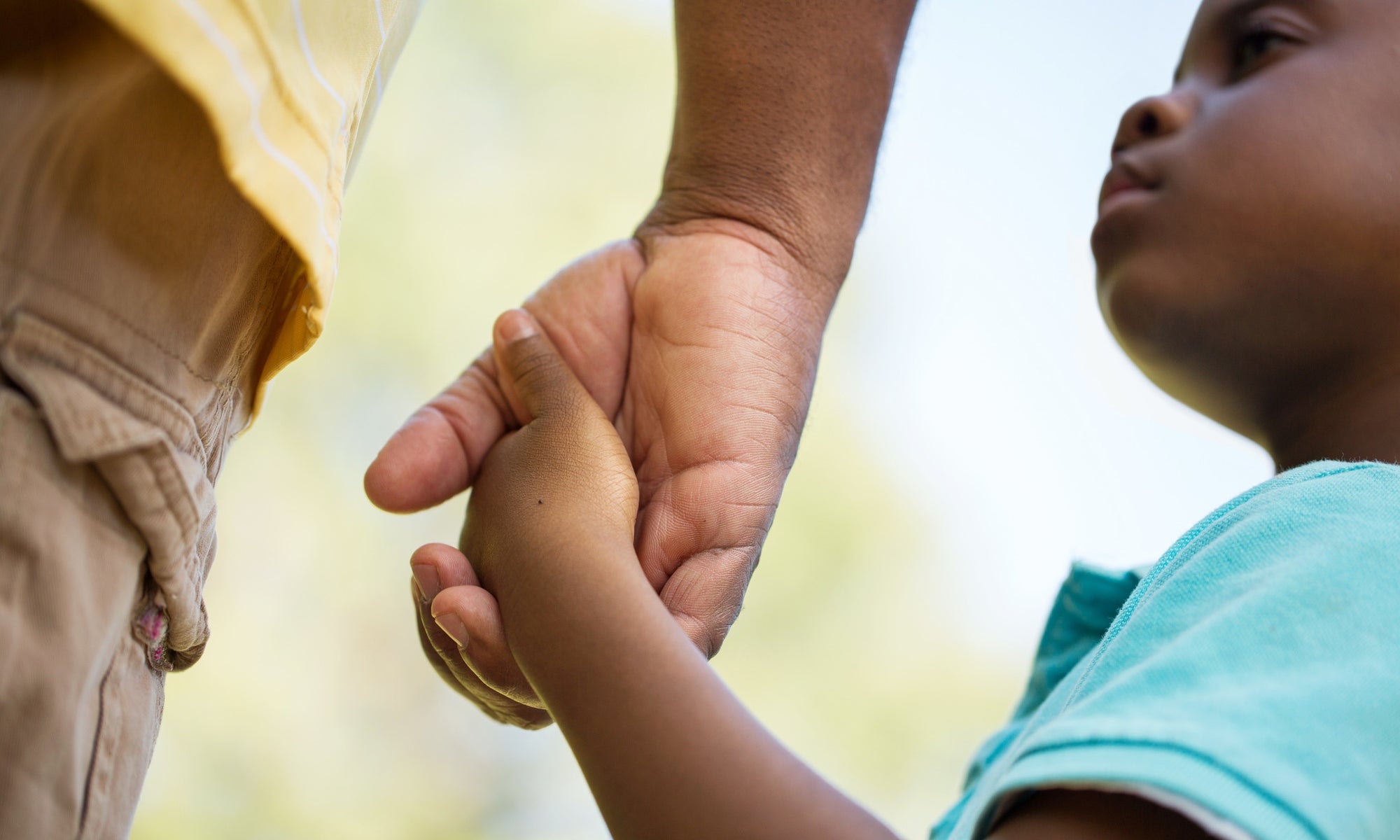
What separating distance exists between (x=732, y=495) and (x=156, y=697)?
13.8 inches

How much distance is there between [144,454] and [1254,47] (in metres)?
0.78

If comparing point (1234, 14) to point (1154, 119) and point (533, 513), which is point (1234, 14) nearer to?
point (1154, 119)

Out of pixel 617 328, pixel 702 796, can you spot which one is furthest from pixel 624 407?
pixel 702 796

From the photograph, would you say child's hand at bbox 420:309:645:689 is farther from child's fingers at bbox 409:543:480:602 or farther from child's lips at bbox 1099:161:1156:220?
child's lips at bbox 1099:161:1156:220

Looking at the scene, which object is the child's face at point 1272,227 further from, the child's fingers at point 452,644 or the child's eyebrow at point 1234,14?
the child's fingers at point 452,644

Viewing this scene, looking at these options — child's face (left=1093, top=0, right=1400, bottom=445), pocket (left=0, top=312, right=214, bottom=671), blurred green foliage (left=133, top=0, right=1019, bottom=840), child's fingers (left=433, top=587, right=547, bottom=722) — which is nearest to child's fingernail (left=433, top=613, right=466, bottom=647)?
child's fingers (left=433, top=587, right=547, bottom=722)

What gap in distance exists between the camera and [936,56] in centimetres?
193

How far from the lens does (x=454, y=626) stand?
60 centimetres

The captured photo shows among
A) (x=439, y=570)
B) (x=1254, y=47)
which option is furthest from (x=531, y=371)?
(x=1254, y=47)

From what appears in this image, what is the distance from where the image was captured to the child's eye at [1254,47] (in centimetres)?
75

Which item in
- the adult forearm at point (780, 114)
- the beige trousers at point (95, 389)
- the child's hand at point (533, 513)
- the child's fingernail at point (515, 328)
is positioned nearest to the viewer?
Result: the beige trousers at point (95, 389)

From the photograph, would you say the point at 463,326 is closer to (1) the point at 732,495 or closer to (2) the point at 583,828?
(2) the point at 583,828

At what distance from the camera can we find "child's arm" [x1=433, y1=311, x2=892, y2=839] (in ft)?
1.55

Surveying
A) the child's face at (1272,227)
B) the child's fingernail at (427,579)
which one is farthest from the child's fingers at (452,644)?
the child's face at (1272,227)
